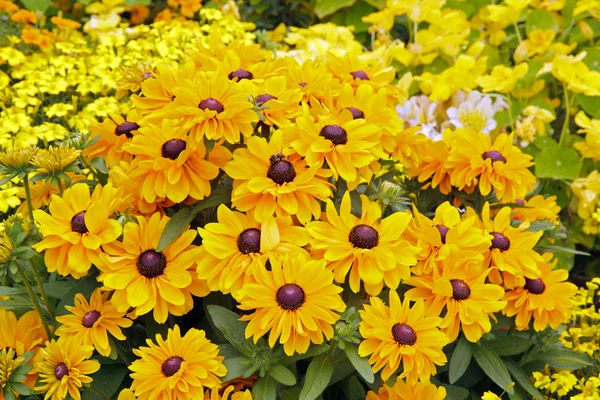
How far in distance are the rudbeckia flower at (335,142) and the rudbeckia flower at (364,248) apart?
6 cm

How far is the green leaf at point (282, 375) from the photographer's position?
104cm

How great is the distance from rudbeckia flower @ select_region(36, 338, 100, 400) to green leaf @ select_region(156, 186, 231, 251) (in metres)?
0.21

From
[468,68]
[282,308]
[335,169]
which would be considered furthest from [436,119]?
[282,308]

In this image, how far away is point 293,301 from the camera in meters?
1.02

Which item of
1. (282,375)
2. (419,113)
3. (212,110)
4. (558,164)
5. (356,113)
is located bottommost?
(558,164)

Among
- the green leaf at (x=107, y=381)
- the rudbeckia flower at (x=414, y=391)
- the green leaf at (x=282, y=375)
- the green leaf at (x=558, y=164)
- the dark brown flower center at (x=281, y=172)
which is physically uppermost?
the dark brown flower center at (x=281, y=172)

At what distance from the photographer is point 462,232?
1.19 metres

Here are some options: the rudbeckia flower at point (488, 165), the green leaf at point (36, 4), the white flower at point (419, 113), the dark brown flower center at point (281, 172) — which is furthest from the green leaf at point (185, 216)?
the green leaf at point (36, 4)

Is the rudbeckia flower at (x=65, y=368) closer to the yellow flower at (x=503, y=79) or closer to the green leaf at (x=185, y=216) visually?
the green leaf at (x=185, y=216)

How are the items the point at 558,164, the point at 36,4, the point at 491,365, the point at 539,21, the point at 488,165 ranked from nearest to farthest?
1. the point at 491,365
2. the point at 488,165
3. the point at 558,164
4. the point at 539,21
5. the point at 36,4

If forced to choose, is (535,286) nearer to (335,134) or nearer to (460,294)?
(460,294)

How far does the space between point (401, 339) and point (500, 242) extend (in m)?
0.32

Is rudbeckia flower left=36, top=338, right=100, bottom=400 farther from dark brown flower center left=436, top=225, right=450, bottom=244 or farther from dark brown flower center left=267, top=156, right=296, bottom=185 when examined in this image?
dark brown flower center left=436, top=225, right=450, bottom=244

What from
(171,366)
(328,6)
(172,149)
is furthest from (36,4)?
(171,366)
